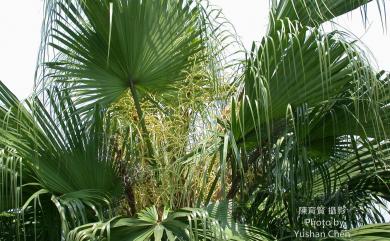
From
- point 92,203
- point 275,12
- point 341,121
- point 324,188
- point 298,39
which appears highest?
point 275,12

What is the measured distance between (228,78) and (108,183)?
751mm

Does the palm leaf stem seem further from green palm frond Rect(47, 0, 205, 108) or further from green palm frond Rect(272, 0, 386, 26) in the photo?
green palm frond Rect(272, 0, 386, 26)

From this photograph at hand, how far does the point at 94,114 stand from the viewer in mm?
3141

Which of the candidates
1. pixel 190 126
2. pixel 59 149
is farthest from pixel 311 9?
pixel 59 149

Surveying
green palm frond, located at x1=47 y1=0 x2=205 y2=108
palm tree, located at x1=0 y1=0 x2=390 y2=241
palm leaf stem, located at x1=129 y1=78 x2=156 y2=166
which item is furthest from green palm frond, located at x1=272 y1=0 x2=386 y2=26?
palm leaf stem, located at x1=129 y1=78 x2=156 y2=166

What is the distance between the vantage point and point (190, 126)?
3090 millimetres

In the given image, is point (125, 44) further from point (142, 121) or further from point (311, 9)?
point (311, 9)

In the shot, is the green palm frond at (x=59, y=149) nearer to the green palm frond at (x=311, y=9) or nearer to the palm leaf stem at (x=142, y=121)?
the palm leaf stem at (x=142, y=121)

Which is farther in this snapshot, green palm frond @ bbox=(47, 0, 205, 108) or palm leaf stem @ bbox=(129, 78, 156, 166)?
palm leaf stem @ bbox=(129, 78, 156, 166)

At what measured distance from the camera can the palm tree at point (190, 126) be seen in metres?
2.77

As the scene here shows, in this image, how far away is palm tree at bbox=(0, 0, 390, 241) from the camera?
2.77 metres

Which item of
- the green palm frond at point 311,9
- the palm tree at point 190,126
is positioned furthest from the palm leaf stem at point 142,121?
the green palm frond at point 311,9

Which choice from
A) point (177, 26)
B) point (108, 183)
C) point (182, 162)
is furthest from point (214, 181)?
point (177, 26)

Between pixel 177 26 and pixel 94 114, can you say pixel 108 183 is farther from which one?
pixel 177 26
